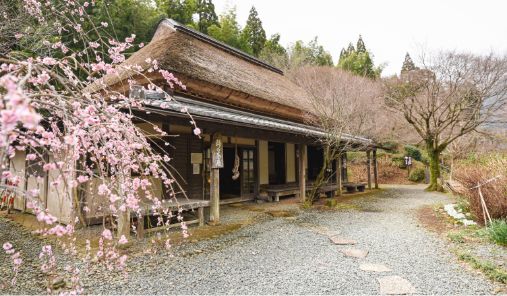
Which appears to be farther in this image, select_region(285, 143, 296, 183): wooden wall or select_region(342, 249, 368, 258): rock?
select_region(285, 143, 296, 183): wooden wall

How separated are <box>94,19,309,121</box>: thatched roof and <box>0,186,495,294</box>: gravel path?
3892 millimetres

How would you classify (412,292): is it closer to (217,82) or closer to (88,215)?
(88,215)

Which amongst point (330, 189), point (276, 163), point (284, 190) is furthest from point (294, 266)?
point (276, 163)

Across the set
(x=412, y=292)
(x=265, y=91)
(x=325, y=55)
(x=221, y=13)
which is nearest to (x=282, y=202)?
(x=265, y=91)

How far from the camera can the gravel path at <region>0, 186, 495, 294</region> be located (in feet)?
9.86

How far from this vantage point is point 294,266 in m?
3.65

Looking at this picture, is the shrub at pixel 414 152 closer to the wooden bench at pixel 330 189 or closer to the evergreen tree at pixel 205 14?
the wooden bench at pixel 330 189

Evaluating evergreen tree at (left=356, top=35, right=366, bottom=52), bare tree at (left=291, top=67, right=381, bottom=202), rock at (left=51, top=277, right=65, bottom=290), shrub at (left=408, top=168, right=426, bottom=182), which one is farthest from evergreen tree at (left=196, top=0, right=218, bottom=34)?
rock at (left=51, top=277, right=65, bottom=290)

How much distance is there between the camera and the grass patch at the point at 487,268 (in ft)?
10.2

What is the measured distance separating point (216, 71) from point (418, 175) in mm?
13686

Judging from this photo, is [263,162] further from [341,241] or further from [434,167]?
[434,167]

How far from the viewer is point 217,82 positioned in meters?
7.65

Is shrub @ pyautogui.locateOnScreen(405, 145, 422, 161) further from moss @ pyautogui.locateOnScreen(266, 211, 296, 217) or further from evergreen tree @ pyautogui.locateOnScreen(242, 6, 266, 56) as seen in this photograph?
moss @ pyautogui.locateOnScreen(266, 211, 296, 217)

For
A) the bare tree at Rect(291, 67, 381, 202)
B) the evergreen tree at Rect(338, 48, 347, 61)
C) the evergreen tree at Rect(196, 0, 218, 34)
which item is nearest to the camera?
the bare tree at Rect(291, 67, 381, 202)
